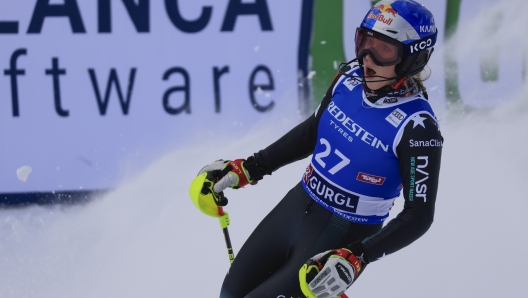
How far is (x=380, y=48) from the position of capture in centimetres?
261

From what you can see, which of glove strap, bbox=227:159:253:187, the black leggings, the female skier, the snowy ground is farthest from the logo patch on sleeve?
the snowy ground

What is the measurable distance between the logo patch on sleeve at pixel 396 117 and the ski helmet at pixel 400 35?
0.42 feet

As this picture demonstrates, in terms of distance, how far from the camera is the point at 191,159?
4203 mm

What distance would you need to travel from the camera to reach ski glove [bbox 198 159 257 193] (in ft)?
9.59

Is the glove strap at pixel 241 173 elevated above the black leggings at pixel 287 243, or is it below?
above

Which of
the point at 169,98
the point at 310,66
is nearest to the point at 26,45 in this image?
the point at 169,98

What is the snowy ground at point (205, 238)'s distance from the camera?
402 cm

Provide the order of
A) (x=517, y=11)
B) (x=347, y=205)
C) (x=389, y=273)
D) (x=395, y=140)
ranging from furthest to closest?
(x=517, y=11) → (x=389, y=273) → (x=347, y=205) → (x=395, y=140)

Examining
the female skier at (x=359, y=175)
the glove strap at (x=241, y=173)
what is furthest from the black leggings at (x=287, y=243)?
the glove strap at (x=241, y=173)

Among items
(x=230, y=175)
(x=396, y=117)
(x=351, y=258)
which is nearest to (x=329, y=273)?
(x=351, y=258)

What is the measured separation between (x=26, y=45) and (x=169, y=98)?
859mm

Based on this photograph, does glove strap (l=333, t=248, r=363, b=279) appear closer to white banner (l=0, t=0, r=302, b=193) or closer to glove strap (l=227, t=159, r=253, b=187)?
glove strap (l=227, t=159, r=253, b=187)

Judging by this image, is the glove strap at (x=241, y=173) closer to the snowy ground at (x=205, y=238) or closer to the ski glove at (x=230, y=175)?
the ski glove at (x=230, y=175)

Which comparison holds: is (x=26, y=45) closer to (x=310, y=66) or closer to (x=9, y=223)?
(x=9, y=223)
